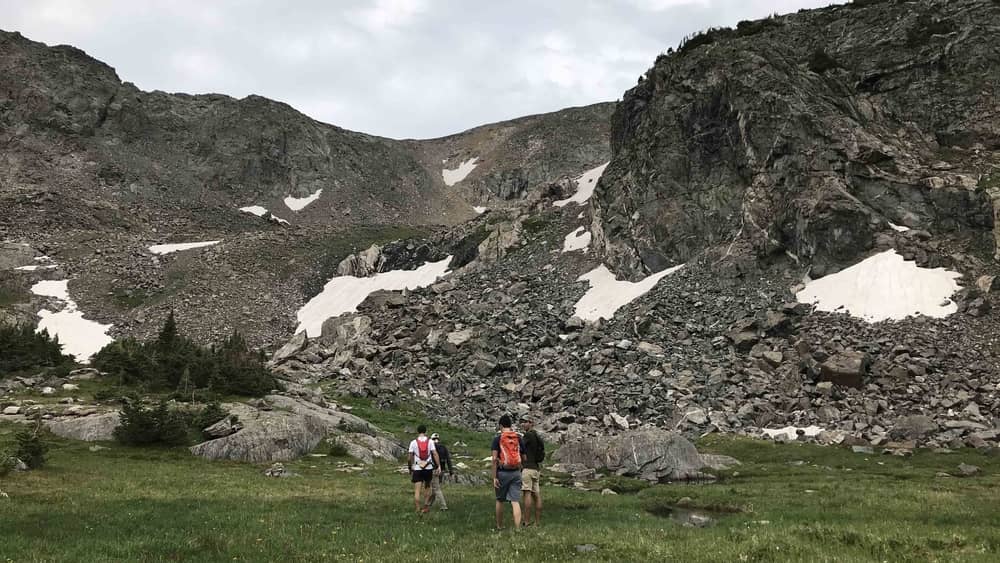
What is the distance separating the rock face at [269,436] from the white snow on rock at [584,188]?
7328 cm

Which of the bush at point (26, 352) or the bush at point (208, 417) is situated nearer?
the bush at point (208, 417)

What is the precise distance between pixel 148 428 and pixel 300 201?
142 metres

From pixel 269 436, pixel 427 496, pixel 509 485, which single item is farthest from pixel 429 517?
pixel 269 436

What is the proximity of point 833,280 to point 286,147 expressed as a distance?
154 m

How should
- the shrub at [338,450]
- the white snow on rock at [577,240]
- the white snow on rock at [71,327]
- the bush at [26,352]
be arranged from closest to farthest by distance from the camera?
the shrub at [338,450] → the bush at [26,352] → the white snow on rock at [71,327] → the white snow on rock at [577,240]

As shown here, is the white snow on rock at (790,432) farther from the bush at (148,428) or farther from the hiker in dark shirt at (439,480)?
the bush at (148,428)

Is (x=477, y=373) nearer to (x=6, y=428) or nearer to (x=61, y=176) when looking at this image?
(x=6, y=428)

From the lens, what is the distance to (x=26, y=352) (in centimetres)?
4709

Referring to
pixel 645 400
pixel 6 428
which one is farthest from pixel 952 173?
pixel 6 428

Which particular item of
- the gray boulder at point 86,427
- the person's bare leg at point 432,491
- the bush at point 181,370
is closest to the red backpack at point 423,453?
the person's bare leg at point 432,491

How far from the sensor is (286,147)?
6826 inches

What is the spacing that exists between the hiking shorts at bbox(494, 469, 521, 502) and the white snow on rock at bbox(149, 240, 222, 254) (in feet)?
354

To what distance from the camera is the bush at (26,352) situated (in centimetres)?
4525

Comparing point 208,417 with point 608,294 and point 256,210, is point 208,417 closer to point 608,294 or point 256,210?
point 608,294
